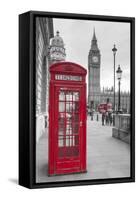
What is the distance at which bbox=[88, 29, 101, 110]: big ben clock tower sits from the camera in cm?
693

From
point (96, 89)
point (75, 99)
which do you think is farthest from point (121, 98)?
point (75, 99)

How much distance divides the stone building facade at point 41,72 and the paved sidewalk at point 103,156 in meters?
0.62

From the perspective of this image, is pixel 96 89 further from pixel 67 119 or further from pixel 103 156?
pixel 103 156

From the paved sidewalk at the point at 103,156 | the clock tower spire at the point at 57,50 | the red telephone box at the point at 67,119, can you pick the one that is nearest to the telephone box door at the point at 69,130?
the red telephone box at the point at 67,119

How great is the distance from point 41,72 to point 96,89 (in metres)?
0.94

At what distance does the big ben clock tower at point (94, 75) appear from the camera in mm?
6934

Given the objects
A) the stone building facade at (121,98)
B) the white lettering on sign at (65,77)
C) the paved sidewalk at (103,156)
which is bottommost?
the paved sidewalk at (103,156)

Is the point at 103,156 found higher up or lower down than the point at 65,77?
lower down

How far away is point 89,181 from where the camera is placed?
691 centimetres

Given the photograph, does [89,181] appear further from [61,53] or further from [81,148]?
[61,53]

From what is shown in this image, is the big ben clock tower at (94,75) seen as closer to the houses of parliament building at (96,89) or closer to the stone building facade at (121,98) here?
the houses of parliament building at (96,89)

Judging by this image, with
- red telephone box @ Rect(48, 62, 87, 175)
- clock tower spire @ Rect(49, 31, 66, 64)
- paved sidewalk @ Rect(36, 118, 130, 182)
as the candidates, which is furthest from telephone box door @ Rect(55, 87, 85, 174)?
clock tower spire @ Rect(49, 31, 66, 64)

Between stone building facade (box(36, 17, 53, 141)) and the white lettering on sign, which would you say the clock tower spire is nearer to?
stone building facade (box(36, 17, 53, 141))

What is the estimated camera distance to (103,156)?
23.3 ft
